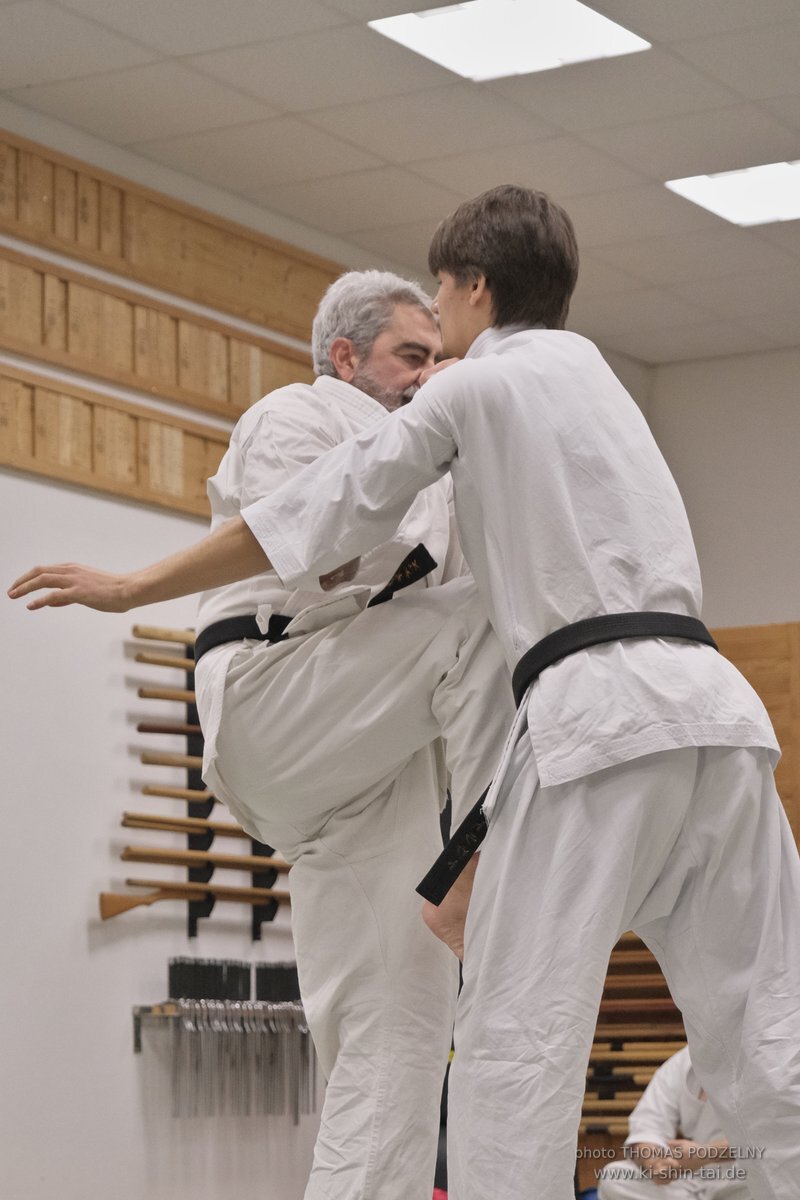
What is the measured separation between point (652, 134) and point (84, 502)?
255cm

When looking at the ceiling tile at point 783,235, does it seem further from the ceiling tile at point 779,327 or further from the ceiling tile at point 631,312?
the ceiling tile at point 779,327

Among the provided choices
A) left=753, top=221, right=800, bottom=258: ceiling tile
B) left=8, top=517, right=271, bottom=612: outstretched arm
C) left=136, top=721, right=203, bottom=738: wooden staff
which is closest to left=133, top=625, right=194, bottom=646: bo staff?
left=136, top=721, right=203, bottom=738: wooden staff

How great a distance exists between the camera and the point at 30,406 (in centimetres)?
638

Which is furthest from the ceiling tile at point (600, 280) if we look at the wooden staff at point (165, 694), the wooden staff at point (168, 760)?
the wooden staff at point (168, 760)

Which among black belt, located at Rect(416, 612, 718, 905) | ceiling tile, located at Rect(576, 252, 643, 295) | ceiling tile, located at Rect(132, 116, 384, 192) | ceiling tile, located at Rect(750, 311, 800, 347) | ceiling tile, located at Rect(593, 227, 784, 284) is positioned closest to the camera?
black belt, located at Rect(416, 612, 718, 905)

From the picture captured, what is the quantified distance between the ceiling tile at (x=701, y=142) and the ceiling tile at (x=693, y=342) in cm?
186

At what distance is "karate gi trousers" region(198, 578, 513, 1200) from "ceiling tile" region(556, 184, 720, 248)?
4.76 meters

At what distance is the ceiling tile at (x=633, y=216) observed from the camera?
24.3 feet

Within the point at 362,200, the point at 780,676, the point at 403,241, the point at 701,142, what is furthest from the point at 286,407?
the point at 780,676

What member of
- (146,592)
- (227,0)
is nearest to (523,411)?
(146,592)

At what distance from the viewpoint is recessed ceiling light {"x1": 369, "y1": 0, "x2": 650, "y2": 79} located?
19.4 ft

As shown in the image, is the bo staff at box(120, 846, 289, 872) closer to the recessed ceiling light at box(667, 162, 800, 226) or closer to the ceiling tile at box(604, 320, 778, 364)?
the recessed ceiling light at box(667, 162, 800, 226)

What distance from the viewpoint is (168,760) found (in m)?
6.63

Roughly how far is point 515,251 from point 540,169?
4582mm
